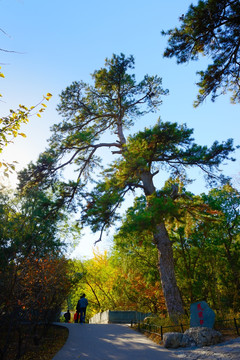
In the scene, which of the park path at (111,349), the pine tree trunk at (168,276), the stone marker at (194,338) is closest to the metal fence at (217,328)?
the park path at (111,349)

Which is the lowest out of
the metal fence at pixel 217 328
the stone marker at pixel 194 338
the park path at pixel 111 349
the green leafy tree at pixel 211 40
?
the park path at pixel 111 349

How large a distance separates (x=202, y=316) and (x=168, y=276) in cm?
285

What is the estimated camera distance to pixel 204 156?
11828 mm

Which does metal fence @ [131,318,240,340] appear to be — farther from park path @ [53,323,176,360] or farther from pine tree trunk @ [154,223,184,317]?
pine tree trunk @ [154,223,184,317]

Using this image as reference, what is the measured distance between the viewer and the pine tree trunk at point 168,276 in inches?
424

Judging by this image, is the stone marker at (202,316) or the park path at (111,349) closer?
the park path at (111,349)

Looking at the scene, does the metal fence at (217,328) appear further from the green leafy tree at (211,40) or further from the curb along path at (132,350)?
the green leafy tree at (211,40)

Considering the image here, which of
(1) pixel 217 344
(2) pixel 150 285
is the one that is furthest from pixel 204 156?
(2) pixel 150 285

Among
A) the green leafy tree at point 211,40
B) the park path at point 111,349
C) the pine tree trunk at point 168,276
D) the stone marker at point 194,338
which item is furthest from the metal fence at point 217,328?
the green leafy tree at point 211,40

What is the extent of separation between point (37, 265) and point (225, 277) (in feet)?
55.1

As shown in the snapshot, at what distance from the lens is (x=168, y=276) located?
11.3 metres

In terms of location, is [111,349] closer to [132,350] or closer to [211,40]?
[132,350]

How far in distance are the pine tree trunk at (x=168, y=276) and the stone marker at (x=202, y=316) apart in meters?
1.70

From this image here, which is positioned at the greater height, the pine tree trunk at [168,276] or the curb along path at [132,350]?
the pine tree trunk at [168,276]
